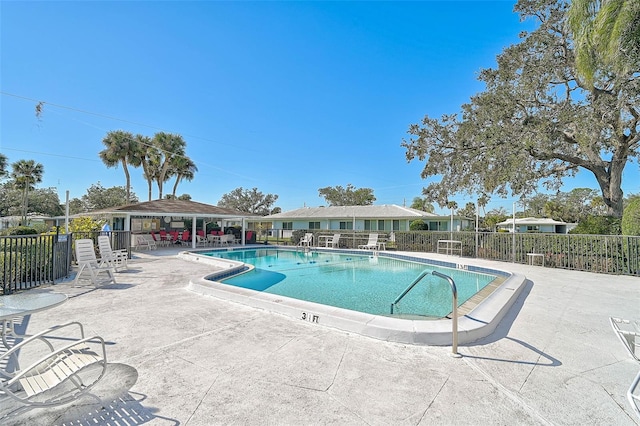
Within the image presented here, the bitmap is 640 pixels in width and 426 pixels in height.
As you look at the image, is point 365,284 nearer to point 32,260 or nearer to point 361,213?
point 32,260

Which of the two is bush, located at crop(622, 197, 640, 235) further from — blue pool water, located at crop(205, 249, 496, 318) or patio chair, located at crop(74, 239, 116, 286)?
patio chair, located at crop(74, 239, 116, 286)

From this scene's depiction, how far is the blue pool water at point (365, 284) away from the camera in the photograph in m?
7.39

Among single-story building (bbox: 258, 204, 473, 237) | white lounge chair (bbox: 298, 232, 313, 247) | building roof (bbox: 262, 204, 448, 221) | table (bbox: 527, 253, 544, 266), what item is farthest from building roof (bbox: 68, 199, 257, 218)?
table (bbox: 527, 253, 544, 266)

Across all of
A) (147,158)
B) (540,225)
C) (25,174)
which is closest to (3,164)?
(25,174)

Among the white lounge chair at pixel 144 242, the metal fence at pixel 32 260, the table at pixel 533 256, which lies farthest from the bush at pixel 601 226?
the white lounge chair at pixel 144 242

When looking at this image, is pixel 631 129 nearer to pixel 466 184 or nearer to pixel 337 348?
pixel 466 184

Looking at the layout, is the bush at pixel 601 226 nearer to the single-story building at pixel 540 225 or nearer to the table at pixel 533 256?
the table at pixel 533 256

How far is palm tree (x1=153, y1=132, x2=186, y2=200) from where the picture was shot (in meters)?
27.1

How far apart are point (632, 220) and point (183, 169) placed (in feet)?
100

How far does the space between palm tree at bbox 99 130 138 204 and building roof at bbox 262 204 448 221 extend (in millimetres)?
12609

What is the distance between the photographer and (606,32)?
225 inches

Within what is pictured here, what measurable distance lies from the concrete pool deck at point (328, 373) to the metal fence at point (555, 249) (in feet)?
20.7

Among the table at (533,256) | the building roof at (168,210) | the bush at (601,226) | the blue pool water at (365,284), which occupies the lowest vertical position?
the blue pool water at (365,284)

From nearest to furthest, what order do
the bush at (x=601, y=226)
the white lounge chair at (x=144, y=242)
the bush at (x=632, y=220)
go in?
1. the bush at (x=632, y=220)
2. the bush at (x=601, y=226)
3. the white lounge chair at (x=144, y=242)
